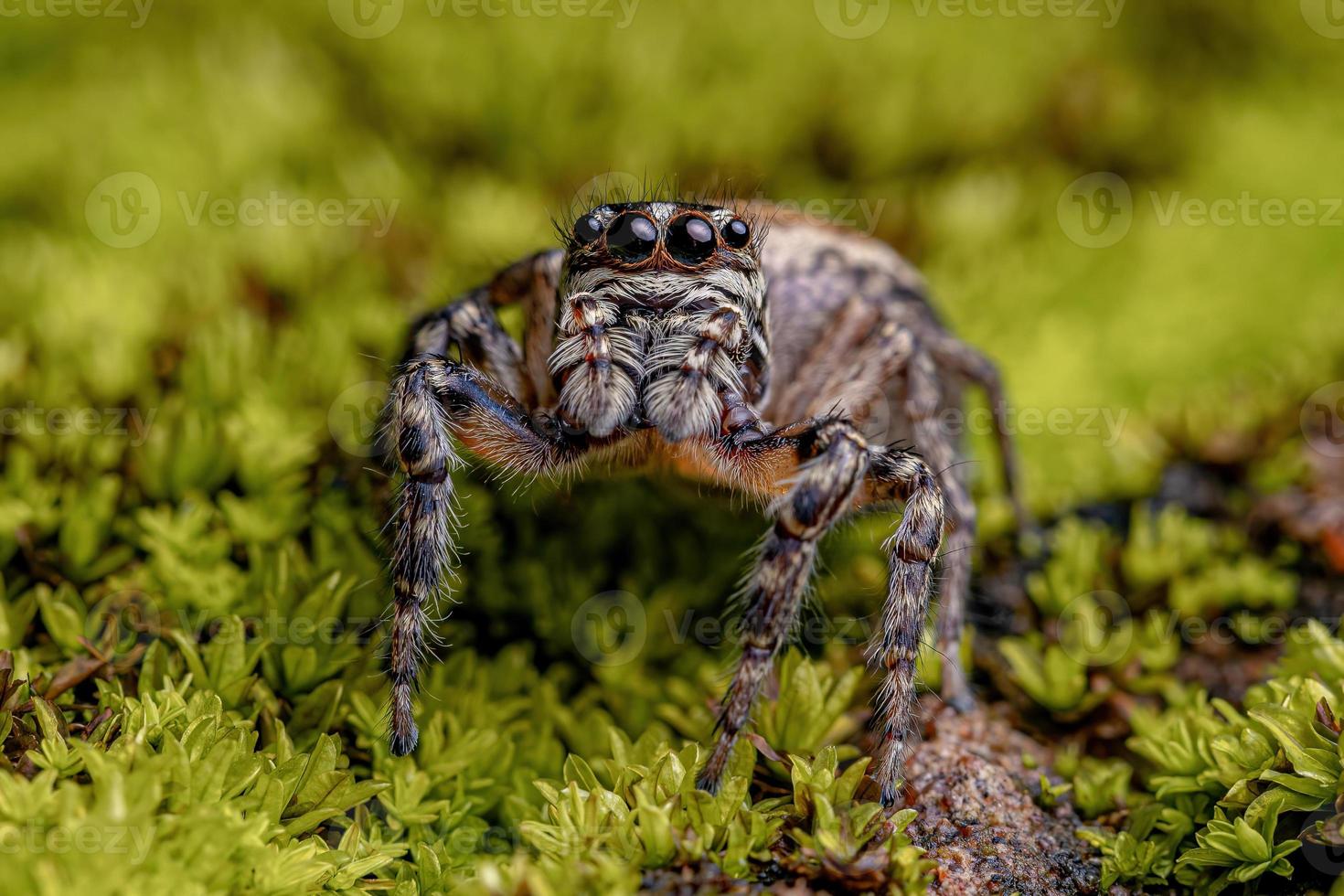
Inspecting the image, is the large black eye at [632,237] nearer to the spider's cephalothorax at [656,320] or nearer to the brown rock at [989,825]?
the spider's cephalothorax at [656,320]

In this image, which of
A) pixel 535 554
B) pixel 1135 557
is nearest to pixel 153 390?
pixel 535 554

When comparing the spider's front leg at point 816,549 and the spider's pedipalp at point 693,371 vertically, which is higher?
the spider's pedipalp at point 693,371

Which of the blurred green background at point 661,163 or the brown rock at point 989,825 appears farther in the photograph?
the blurred green background at point 661,163

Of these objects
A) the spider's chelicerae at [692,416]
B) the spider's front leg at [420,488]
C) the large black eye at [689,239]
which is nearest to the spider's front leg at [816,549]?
the spider's chelicerae at [692,416]

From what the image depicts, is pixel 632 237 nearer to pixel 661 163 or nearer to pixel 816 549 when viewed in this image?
pixel 816 549

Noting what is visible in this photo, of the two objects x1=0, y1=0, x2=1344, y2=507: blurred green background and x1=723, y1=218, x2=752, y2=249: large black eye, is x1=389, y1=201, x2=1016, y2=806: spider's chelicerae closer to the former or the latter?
x1=723, y1=218, x2=752, y2=249: large black eye

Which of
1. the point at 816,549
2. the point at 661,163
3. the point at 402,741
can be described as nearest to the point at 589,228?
the point at 816,549

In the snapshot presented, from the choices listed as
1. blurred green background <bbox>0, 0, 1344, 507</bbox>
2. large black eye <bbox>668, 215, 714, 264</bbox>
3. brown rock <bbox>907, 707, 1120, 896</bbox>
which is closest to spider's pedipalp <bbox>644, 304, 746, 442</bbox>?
large black eye <bbox>668, 215, 714, 264</bbox>
